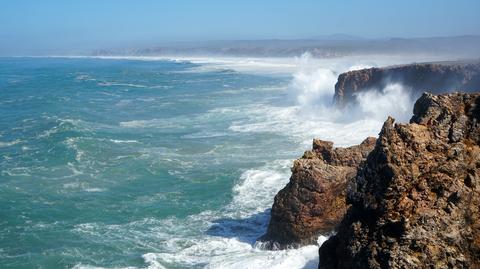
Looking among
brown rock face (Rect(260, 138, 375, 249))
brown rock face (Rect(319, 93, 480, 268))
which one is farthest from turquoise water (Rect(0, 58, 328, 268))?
brown rock face (Rect(319, 93, 480, 268))

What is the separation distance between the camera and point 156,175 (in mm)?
20859

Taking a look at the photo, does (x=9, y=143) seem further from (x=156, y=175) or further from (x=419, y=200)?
(x=419, y=200)

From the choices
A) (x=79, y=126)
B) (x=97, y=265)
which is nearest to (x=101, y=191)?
(x=97, y=265)

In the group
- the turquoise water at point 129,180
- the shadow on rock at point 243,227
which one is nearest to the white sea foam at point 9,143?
the turquoise water at point 129,180

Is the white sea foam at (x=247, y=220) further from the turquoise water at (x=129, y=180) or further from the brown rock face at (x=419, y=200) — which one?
the brown rock face at (x=419, y=200)

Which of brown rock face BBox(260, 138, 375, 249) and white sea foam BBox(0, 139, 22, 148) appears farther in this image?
white sea foam BBox(0, 139, 22, 148)

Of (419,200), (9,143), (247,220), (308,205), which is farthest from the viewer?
(9,143)

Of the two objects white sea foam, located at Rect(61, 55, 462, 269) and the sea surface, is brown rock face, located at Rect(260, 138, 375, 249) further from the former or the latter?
the sea surface

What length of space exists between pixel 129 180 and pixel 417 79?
19.3m

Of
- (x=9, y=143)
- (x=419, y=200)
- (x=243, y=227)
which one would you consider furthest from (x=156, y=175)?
(x=419, y=200)

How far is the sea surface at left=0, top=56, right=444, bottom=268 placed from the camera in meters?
13.7

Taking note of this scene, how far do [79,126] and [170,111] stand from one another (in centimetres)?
808

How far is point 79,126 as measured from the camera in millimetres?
31438

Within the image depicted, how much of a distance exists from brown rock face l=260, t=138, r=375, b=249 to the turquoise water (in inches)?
60.6
